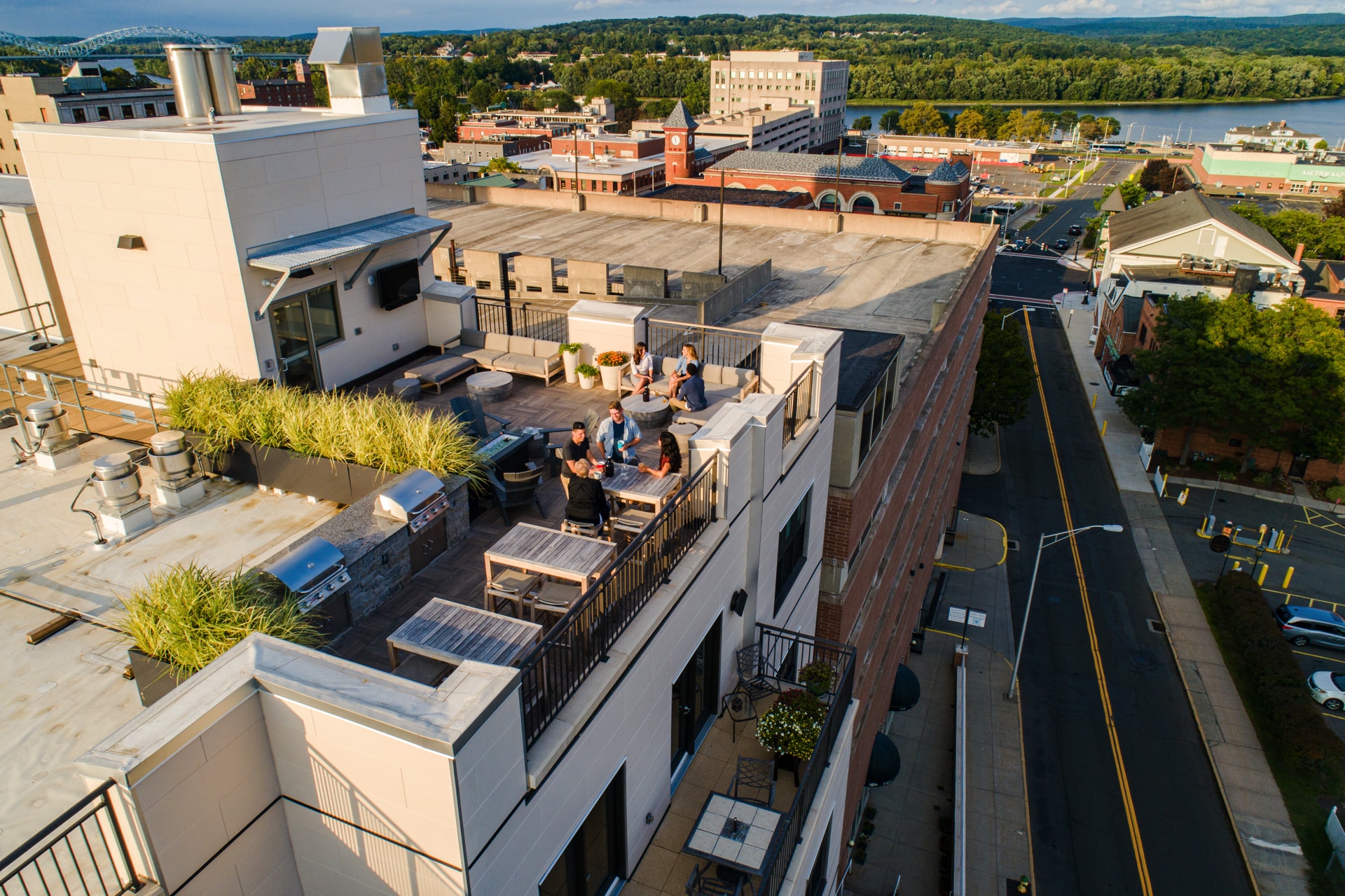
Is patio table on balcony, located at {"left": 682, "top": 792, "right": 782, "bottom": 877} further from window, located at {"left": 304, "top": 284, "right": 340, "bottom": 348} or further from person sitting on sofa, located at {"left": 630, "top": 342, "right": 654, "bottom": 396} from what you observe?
window, located at {"left": 304, "top": 284, "right": 340, "bottom": 348}

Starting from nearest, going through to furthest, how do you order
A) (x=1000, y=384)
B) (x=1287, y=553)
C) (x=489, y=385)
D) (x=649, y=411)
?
(x=649, y=411) → (x=489, y=385) → (x=1287, y=553) → (x=1000, y=384)

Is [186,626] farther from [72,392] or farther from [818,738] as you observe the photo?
[72,392]

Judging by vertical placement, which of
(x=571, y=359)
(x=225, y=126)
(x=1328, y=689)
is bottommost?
(x=1328, y=689)

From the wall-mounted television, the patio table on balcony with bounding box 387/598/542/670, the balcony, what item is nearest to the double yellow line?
the balcony

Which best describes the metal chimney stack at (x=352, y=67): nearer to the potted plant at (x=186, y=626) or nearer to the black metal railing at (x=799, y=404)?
the black metal railing at (x=799, y=404)

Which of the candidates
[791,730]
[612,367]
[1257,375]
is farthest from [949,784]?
[1257,375]

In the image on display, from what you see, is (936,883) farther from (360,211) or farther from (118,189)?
(118,189)
